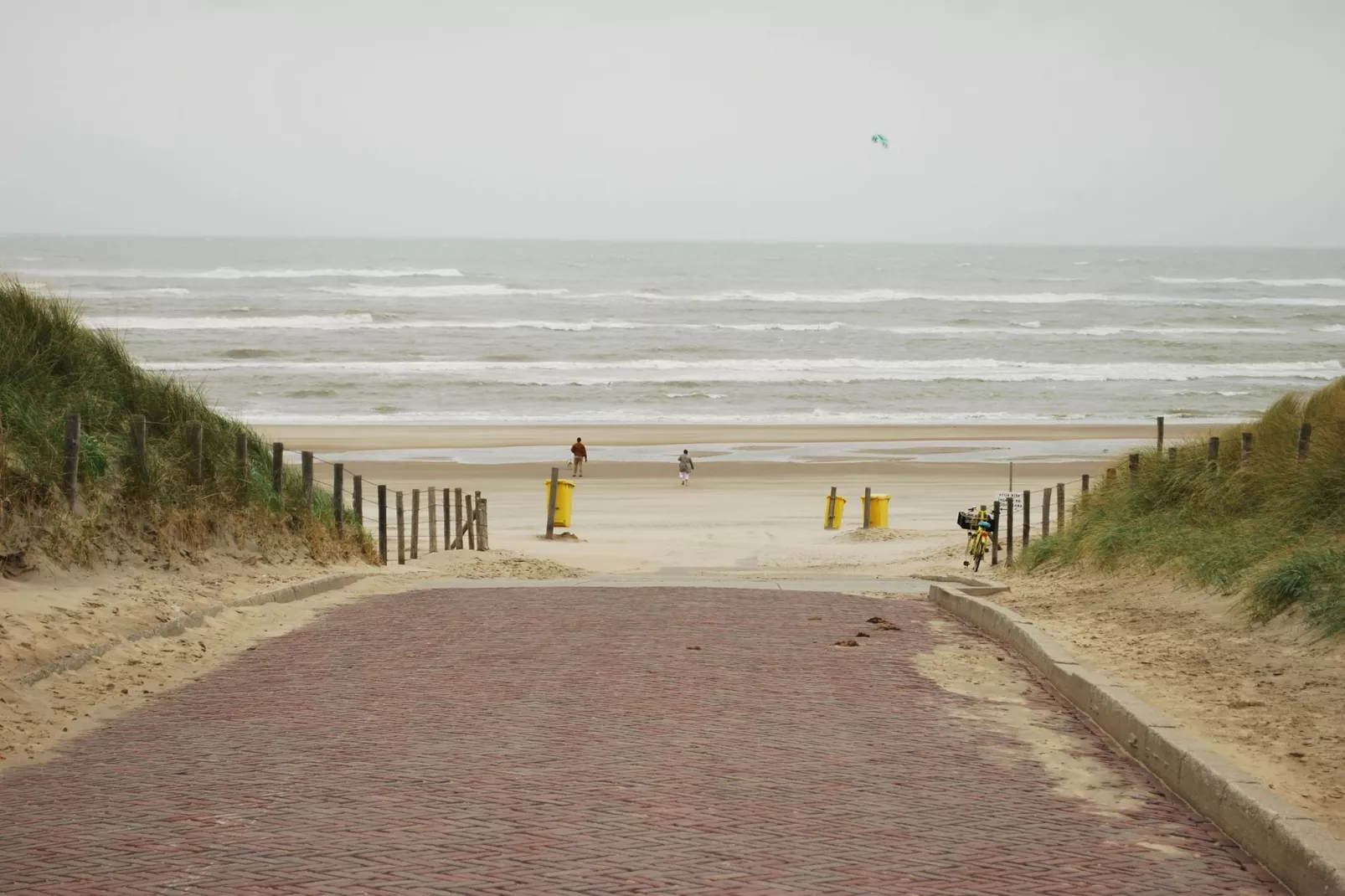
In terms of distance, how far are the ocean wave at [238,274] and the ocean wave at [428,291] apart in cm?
1098

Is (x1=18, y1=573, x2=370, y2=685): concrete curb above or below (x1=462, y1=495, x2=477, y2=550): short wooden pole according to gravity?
above

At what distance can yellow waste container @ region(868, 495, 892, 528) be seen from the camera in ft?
97.8

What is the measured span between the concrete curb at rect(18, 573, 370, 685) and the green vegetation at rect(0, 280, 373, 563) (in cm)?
120

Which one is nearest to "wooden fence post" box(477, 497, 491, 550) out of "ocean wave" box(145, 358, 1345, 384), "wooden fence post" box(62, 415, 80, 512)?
"wooden fence post" box(62, 415, 80, 512)

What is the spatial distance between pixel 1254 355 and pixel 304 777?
2968 inches

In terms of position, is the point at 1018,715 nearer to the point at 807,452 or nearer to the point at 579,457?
the point at 579,457

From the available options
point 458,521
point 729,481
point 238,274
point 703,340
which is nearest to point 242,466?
point 458,521

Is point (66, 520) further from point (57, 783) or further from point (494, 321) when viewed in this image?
point (494, 321)

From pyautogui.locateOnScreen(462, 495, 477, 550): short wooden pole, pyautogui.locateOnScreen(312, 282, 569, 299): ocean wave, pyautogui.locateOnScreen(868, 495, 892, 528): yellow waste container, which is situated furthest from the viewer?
pyautogui.locateOnScreen(312, 282, 569, 299): ocean wave

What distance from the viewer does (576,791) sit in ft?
21.4

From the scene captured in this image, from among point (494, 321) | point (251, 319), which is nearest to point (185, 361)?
point (251, 319)

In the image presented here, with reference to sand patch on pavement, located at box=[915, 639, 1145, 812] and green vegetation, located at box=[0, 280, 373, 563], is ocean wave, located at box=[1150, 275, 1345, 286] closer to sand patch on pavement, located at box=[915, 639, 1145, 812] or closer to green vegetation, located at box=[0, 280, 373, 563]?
green vegetation, located at box=[0, 280, 373, 563]

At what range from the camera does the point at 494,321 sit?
288ft

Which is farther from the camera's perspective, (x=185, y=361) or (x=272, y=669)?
(x=185, y=361)
